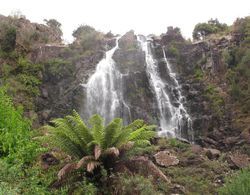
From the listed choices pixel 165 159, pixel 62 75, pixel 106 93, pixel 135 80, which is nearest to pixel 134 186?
pixel 165 159

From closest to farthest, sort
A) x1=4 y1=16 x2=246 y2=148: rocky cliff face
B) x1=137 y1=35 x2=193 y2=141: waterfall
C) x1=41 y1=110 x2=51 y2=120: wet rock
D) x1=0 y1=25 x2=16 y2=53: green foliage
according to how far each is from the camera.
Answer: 1. x1=137 y1=35 x2=193 y2=141: waterfall
2. x1=41 y1=110 x2=51 y2=120: wet rock
3. x1=4 y1=16 x2=246 y2=148: rocky cliff face
4. x1=0 y1=25 x2=16 y2=53: green foliage

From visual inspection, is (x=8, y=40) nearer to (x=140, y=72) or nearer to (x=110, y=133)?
(x=140, y=72)

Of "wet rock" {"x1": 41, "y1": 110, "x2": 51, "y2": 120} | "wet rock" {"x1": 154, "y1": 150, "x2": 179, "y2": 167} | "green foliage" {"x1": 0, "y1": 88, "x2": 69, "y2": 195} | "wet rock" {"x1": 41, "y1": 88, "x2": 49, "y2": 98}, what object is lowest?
"wet rock" {"x1": 154, "y1": 150, "x2": 179, "y2": 167}

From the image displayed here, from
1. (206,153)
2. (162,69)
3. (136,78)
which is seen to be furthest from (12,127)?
(162,69)

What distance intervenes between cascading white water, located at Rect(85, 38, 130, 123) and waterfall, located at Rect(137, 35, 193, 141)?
1.53 meters

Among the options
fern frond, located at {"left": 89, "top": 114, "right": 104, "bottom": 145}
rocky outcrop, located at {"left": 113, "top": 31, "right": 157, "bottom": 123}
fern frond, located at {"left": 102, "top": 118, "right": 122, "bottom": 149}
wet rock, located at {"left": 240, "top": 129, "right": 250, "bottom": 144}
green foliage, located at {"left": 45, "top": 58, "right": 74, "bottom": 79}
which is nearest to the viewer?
fern frond, located at {"left": 89, "top": 114, "right": 104, "bottom": 145}

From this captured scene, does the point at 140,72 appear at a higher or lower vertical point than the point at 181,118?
higher

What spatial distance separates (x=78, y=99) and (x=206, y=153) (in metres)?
7.76

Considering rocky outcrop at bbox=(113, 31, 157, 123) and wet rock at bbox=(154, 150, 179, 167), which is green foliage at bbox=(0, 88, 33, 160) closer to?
wet rock at bbox=(154, 150, 179, 167)

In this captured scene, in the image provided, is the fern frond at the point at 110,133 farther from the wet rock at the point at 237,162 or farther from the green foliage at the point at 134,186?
→ the wet rock at the point at 237,162

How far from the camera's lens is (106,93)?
1866 centimetres

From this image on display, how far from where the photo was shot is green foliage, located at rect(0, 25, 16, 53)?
1991 cm

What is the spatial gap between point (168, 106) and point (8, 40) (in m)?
8.40

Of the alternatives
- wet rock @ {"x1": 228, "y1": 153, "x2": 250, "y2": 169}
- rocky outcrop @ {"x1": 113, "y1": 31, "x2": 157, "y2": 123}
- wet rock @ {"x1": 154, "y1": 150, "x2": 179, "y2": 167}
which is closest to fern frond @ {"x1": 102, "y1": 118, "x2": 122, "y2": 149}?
wet rock @ {"x1": 154, "y1": 150, "x2": 179, "y2": 167}
